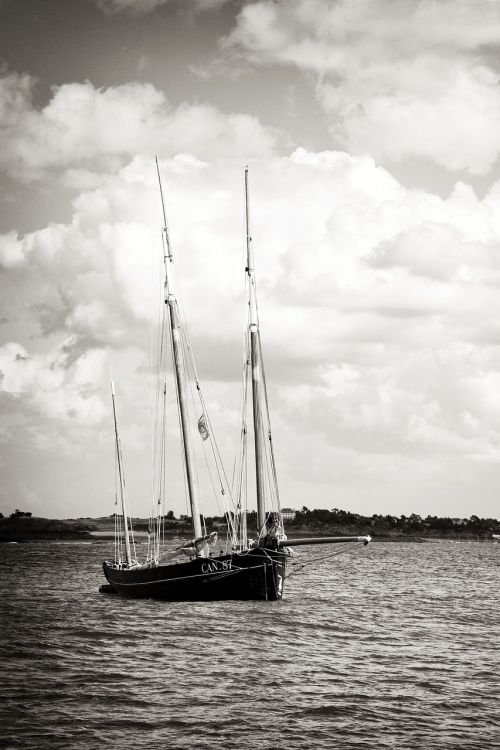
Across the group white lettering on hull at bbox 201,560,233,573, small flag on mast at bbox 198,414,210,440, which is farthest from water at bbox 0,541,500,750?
small flag on mast at bbox 198,414,210,440

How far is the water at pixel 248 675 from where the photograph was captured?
25656 millimetres

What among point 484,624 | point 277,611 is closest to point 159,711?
point 277,611

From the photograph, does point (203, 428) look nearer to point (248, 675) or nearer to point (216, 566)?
point (216, 566)

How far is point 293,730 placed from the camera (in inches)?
1029

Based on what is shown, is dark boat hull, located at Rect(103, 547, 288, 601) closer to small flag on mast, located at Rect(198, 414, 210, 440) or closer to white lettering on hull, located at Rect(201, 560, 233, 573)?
white lettering on hull, located at Rect(201, 560, 233, 573)

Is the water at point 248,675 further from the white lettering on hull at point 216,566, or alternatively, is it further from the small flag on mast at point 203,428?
the small flag on mast at point 203,428

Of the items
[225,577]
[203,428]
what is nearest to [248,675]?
[225,577]

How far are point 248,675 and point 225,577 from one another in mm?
21181

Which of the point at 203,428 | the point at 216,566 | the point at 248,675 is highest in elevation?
the point at 203,428

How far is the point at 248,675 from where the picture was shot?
34188 millimetres

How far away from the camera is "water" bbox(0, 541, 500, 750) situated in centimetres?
2566

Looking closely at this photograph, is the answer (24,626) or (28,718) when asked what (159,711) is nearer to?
(28,718)

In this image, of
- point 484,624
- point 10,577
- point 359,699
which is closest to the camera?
point 359,699

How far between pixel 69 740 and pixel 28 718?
3.10 metres
